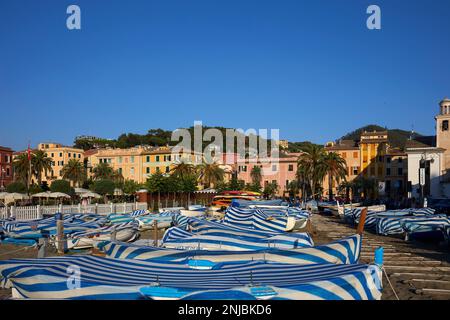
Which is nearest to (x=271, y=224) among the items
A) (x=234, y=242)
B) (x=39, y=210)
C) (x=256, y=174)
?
(x=234, y=242)

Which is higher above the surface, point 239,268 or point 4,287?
point 239,268

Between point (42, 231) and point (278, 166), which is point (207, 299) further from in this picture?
point (278, 166)

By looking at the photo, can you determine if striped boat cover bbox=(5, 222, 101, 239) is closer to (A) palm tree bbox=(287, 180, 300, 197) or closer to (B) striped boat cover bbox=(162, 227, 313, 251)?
(B) striped boat cover bbox=(162, 227, 313, 251)

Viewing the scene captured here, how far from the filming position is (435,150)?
207 feet

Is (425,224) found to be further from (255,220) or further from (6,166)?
(6,166)

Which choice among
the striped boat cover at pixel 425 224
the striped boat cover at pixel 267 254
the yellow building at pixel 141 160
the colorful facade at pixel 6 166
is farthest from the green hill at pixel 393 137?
the striped boat cover at pixel 267 254

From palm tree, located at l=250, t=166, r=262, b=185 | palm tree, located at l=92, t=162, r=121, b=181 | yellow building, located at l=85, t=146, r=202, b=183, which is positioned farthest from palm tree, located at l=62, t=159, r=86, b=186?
palm tree, located at l=250, t=166, r=262, b=185

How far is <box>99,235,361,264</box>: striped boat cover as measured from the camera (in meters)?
10.8

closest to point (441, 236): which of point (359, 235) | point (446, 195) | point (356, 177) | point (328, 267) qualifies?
point (359, 235)

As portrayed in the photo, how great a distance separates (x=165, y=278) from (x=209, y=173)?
63186mm

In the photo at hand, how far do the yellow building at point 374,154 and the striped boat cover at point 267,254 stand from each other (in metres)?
72.0

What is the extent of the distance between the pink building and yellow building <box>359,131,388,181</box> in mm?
12225
